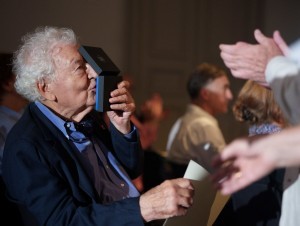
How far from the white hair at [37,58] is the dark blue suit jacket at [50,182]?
13 cm

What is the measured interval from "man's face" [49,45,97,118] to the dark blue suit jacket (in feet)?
0.36

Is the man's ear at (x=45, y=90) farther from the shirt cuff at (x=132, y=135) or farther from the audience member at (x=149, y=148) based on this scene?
the audience member at (x=149, y=148)

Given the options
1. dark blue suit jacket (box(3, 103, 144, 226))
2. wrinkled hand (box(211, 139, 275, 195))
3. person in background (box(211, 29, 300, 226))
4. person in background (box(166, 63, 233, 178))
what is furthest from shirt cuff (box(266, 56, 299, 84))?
person in background (box(166, 63, 233, 178))

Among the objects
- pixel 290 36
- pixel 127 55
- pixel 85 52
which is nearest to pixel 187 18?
pixel 127 55

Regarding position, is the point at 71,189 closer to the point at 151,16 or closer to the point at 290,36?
the point at 151,16

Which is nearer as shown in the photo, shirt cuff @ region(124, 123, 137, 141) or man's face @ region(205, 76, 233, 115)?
shirt cuff @ region(124, 123, 137, 141)

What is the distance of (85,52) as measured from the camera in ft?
5.26

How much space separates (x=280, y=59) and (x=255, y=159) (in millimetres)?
420

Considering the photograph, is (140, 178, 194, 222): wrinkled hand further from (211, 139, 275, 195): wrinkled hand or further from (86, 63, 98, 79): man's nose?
(86, 63, 98, 79): man's nose

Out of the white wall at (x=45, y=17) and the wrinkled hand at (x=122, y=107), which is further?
the white wall at (x=45, y=17)

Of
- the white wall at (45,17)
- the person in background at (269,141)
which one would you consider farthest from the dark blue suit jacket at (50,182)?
the white wall at (45,17)

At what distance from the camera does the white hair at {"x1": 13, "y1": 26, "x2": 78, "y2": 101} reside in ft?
5.30

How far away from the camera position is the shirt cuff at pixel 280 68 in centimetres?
100

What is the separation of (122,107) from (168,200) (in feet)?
1.59
